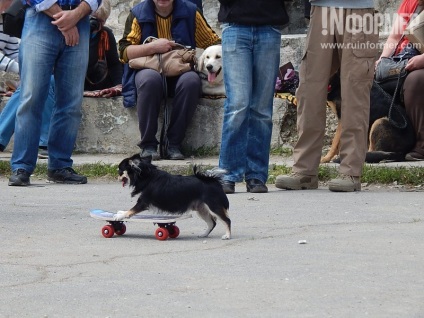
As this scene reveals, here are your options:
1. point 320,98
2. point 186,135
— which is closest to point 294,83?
point 186,135

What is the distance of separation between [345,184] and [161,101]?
Answer: 8.31 feet

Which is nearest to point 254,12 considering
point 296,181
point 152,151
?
point 296,181

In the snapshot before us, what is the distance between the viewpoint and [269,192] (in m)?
7.95

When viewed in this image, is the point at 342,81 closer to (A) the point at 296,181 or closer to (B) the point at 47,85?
(A) the point at 296,181

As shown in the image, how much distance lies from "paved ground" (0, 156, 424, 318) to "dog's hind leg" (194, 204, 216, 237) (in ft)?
0.23

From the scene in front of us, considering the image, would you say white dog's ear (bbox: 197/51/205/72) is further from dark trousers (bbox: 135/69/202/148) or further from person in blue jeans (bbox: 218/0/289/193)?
person in blue jeans (bbox: 218/0/289/193)

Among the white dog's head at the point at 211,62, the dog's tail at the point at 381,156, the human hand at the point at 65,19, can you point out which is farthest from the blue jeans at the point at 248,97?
the white dog's head at the point at 211,62

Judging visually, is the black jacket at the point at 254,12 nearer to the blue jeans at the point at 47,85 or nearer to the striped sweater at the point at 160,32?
the blue jeans at the point at 47,85

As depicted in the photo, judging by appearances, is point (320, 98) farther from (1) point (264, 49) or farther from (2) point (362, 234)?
(2) point (362, 234)

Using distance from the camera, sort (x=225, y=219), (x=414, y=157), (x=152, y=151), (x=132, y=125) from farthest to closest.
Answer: (x=132, y=125), (x=152, y=151), (x=414, y=157), (x=225, y=219)

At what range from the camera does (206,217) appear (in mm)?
6000

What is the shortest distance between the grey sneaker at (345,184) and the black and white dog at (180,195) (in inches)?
77.6

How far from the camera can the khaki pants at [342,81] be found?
775cm

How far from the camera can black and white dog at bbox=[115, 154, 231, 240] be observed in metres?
5.88
